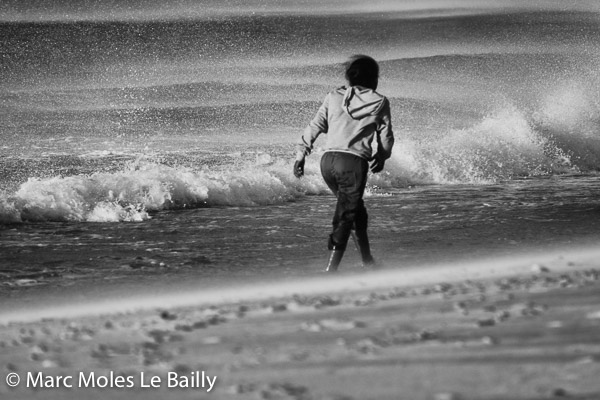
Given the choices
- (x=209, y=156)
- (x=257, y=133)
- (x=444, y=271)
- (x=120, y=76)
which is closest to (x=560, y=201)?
(x=444, y=271)

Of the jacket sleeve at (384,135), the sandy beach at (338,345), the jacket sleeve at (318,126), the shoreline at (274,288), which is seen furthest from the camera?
the jacket sleeve at (318,126)

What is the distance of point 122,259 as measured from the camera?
8.88 metres

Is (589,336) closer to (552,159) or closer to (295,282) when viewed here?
(295,282)

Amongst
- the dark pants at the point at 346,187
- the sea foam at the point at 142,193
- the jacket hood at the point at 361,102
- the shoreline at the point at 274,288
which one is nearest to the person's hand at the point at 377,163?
the dark pants at the point at 346,187

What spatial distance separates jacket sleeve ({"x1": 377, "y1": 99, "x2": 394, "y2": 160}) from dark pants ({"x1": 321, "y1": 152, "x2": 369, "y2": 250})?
0.18 m

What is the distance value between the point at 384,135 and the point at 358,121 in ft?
0.72

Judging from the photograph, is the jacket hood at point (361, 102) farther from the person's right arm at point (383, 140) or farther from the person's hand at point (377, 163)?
the person's hand at point (377, 163)

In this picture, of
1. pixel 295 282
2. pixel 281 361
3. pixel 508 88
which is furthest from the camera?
pixel 508 88

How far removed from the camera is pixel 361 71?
7.38 m

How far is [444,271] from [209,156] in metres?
14.4

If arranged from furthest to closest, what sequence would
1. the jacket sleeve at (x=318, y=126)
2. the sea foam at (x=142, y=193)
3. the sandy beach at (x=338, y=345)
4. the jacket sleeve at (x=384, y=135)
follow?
the sea foam at (x=142, y=193) < the jacket sleeve at (x=318, y=126) < the jacket sleeve at (x=384, y=135) < the sandy beach at (x=338, y=345)

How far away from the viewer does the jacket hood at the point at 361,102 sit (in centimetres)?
721

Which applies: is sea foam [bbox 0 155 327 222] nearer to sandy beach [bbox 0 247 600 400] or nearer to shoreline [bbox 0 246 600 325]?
shoreline [bbox 0 246 600 325]

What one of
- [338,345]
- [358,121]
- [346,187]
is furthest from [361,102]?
[338,345]
